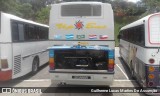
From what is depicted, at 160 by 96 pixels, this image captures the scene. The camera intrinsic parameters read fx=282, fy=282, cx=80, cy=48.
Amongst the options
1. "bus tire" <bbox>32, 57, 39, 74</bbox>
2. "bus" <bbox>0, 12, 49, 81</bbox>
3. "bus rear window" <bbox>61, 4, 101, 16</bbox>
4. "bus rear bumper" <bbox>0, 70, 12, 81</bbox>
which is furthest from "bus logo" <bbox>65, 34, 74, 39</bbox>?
"bus tire" <bbox>32, 57, 39, 74</bbox>

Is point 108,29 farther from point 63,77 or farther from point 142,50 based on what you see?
point 63,77

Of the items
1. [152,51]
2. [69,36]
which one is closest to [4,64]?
[69,36]

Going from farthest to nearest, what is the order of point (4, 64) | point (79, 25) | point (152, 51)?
1. point (79, 25)
2. point (4, 64)
3. point (152, 51)

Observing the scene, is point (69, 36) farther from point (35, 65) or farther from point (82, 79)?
point (35, 65)

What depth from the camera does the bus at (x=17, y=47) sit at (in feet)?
34.2

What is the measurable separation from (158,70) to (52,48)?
3.57 meters

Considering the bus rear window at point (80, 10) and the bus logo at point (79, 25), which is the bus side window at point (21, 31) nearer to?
the bus rear window at point (80, 10)

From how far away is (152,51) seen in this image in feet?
29.3

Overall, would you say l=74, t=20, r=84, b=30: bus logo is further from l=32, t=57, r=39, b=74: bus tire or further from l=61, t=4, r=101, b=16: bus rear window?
l=32, t=57, r=39, b=74: bus tire

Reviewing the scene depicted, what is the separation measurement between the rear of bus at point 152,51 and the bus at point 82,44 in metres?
1.24

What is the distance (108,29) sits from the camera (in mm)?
10477

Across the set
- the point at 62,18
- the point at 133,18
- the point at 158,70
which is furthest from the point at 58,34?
the point at 133,18

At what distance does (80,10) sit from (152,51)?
129 inches

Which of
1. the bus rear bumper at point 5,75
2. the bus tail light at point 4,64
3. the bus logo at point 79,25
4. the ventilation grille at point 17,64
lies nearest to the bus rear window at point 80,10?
the bus logo at point 79,25
